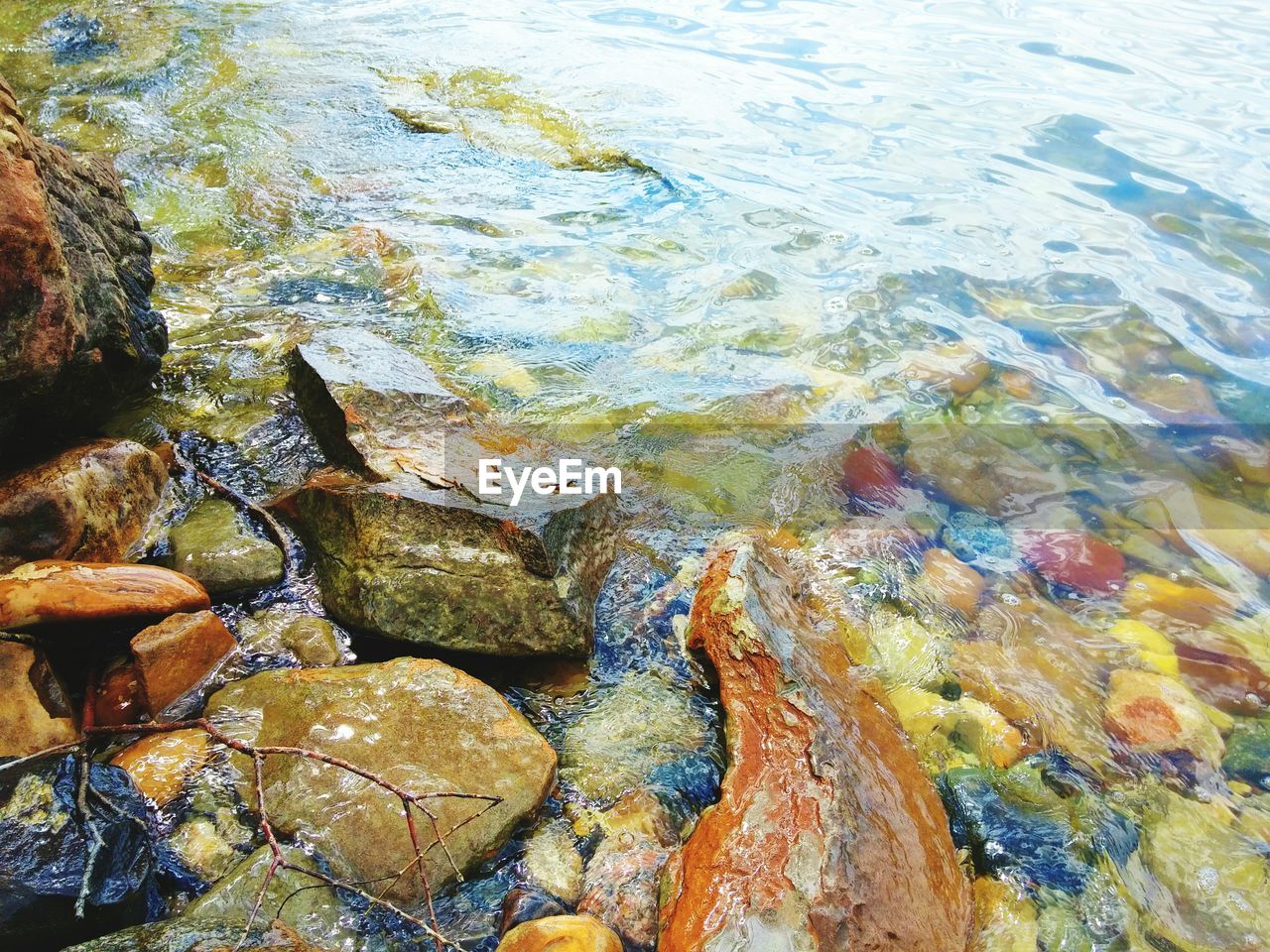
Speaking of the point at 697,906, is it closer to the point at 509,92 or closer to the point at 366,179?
the point at 366,179

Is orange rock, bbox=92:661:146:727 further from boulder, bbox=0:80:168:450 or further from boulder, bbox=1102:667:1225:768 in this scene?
boulder, bbox=1102:667:1225:768

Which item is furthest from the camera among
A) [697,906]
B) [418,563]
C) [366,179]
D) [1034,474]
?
[366,179]

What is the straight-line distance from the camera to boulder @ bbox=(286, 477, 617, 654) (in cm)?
304

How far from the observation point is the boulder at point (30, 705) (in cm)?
233

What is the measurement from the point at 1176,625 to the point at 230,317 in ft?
18.0

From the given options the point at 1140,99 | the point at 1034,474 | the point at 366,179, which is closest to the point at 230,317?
the point at 366,179

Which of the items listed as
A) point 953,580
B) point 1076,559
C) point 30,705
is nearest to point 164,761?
point 30,705

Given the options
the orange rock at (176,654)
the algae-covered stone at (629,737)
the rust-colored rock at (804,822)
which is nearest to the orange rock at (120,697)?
the orange rock at (176,654)

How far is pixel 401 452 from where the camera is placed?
3602mm

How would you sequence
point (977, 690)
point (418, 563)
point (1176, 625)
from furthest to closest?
point (1176, 625) → point (977, 690) → point (418, 563)

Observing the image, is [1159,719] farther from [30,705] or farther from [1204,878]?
[30,705]

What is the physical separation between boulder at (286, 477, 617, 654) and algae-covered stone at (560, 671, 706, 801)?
0.27 m

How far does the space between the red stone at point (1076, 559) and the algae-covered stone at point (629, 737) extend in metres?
2.21

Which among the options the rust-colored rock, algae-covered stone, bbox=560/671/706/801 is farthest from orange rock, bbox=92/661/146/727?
the rust-colored rock
